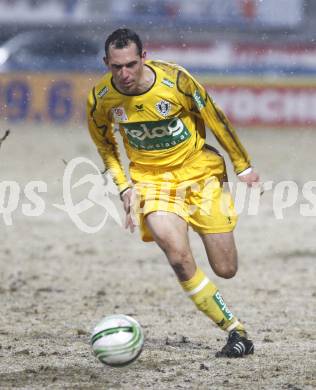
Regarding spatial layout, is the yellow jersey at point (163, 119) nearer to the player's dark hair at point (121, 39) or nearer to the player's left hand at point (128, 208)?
the player's left hand at point (128, 208)

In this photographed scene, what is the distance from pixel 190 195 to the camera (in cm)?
755

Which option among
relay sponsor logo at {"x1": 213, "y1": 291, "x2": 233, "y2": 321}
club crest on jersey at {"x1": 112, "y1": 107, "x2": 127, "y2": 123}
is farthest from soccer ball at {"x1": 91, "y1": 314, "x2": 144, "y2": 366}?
club crest on jersey at {"x1": 112, "y1": 107, "x2": 127, "y2": 123}

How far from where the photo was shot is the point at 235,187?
16281 millimetres

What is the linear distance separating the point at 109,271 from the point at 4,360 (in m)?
3.89

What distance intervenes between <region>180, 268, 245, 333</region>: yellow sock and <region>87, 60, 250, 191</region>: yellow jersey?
2.85ft

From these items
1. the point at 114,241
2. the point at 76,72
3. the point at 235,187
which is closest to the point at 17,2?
the point at 76,72

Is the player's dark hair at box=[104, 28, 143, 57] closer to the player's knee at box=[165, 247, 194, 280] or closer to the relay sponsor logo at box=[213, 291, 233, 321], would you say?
the player's knee at box=[165, 247, 194, 280]

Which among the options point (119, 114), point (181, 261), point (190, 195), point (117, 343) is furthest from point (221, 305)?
point (119, 114)

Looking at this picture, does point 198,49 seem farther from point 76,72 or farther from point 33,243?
point 33,243

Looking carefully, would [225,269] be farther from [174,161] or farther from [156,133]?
[156,133]

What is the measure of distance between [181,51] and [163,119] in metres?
19.5

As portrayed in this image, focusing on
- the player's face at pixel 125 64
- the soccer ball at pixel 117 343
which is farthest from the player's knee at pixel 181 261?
the player's face at pixel 125 64

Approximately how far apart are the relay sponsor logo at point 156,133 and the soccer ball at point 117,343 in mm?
1625

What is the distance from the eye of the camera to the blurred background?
82.5 ft
